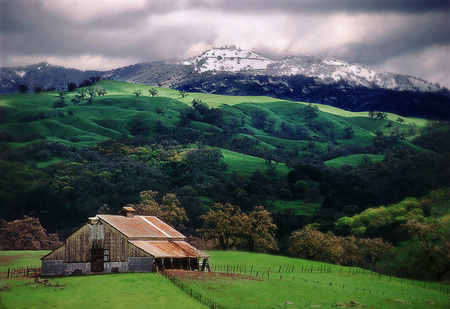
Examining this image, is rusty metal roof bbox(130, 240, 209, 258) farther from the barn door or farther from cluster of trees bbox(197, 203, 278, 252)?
cluster of trees bbox(197, 203, 278, 252)

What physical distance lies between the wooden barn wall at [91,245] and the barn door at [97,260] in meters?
0.56

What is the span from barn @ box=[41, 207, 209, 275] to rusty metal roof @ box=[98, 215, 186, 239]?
0.21 meters

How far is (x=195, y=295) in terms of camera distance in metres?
53.5

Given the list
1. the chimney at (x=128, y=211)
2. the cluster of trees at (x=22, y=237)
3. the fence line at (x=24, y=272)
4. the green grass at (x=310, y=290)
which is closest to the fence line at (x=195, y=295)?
the green grass at (x=310, y=290)

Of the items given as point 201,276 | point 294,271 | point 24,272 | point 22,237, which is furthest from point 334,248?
point 22,237

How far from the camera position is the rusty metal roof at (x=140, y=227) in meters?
72.8

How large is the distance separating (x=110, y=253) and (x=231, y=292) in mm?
21868

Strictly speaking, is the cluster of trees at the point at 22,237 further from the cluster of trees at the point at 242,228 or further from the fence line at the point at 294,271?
the fence line at the point at 294,271

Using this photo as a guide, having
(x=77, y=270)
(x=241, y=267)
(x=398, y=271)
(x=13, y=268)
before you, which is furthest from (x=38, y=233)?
(x=398, y=271)

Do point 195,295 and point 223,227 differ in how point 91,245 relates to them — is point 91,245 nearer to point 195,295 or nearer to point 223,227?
point 195,295

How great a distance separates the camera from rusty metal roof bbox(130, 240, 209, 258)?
69250mm

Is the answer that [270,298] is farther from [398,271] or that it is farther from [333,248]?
[398,271]

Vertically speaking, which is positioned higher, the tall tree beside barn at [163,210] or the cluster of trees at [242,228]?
the tall tree beside barn at [163,210]

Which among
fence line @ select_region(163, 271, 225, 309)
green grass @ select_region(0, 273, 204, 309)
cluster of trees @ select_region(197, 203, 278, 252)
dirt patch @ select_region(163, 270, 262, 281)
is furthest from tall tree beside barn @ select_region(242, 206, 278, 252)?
fence line @ select_region(163, 271, 225, 309)
